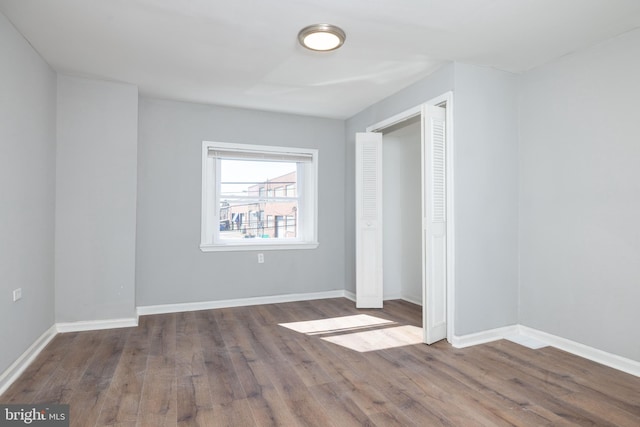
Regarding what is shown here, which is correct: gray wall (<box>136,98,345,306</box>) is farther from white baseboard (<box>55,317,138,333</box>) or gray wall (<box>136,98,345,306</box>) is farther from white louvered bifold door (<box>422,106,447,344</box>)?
white louvered bifold door (<box>422,106,447,344</box>)

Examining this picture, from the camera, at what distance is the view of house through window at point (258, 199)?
4797mm

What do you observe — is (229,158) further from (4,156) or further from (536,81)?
(536,81)

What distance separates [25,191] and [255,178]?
251 centimetres

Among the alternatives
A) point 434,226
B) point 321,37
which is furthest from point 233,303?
point 321,37

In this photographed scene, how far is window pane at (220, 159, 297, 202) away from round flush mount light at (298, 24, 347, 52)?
2.26 m

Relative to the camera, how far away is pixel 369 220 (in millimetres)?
4633

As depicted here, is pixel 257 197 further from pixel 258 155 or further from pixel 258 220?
pixel 258 155

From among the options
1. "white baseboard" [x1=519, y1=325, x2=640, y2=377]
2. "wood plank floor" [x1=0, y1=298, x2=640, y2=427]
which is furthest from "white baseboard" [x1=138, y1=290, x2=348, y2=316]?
"white baseboard" [x1=519, y1=325, x2=640, y2=377]

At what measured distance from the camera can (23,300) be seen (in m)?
2.86

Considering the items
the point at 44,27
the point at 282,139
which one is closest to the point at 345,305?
the point at 282,139

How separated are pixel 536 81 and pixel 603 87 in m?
0.61

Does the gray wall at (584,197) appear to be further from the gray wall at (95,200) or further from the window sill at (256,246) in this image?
the gray wall at (95,200)

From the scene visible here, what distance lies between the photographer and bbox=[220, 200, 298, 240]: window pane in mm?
4801

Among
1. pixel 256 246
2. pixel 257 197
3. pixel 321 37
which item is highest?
pixel 321 37
